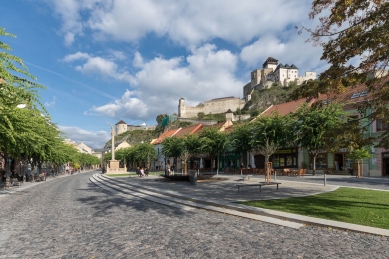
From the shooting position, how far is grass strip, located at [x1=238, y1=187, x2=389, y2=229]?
29.9ft

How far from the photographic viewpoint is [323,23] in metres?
9.92

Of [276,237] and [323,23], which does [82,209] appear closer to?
[276,237]

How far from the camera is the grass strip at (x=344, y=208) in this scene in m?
9.11

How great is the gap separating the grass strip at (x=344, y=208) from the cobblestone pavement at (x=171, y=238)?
1.38m

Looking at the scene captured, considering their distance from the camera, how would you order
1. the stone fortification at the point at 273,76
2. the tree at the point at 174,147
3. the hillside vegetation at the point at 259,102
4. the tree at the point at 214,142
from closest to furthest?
the tree at the point at 214,142
the tree at the point at 174,147
the hillside vegetation at the point at 259,102
the stone fortification at the point at 273,76

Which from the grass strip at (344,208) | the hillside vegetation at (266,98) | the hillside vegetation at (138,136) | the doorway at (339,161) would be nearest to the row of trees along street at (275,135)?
the doorway at (339,161)

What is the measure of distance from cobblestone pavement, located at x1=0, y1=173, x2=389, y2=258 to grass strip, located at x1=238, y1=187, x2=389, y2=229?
1.38 metres

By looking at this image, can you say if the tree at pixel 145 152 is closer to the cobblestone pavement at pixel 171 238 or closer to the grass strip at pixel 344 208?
the grass strip at pixel 344 208

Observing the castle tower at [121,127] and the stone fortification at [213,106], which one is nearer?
the stone fortification at [213,106]

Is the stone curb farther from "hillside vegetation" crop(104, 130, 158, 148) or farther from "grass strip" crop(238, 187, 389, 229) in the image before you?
"hillside vegetation" crop(104, 130, 158, 148)

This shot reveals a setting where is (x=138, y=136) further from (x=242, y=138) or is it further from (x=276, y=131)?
(x=276, y=131)

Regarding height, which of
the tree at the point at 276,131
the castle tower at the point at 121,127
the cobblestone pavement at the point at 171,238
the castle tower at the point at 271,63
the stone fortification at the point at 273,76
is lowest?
the cobblestone pavement at the point at 171,238

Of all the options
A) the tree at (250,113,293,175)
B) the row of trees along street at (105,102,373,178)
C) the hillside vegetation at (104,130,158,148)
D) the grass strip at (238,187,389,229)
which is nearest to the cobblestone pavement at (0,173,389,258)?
the grass strip at (238,187,389,229)

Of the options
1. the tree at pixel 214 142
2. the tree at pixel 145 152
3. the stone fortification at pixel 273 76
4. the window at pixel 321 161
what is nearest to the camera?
the window at pixel 321 161
